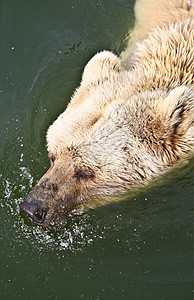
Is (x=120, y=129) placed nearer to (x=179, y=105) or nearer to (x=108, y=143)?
(x=108, y=143)

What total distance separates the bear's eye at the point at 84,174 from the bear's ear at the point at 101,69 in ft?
3.44

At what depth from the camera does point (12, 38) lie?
22.5ft

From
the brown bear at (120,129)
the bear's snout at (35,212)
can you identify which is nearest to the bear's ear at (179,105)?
the brown bear at (120,129)

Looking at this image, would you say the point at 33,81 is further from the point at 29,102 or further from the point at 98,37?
the point at 98,37

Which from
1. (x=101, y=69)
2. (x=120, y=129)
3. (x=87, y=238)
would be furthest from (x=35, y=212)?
(x=101, y=69)

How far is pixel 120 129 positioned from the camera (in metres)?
3.97

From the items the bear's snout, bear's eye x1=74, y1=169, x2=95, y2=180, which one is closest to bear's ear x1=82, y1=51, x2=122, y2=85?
bear's eye x1=74, y1=169, x2=95, y2=180

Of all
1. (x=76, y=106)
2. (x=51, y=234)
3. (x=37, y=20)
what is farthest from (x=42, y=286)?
(x=37, y=20)

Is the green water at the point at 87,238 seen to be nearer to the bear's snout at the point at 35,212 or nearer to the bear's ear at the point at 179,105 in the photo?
the bear's snout at the point at 35,212

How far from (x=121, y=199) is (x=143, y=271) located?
107 centimetres

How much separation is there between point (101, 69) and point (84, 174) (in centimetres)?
126

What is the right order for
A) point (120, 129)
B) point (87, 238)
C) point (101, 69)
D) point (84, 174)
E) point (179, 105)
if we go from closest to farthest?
point (179, 105)
point (120, 129)
point (84, 174)
point (101, 69)
point (87, 238)

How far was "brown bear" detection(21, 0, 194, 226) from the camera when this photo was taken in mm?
3965

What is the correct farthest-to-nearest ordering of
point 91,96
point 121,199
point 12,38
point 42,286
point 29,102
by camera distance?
1. point 12,38
2. point 29,102
3. point 42,286
4. point 121,199
5. point 91,96
